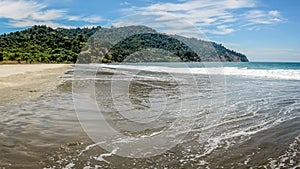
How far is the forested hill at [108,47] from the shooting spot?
13.5 m

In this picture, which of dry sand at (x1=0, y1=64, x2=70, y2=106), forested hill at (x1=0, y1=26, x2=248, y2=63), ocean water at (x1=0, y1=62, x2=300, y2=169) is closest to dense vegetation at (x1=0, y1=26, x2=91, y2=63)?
forested hill at (x1=0, y1=26, x2=248, y2=63)

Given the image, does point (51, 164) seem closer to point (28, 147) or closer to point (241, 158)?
point (28, 147)

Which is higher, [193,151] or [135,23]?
[135,23]

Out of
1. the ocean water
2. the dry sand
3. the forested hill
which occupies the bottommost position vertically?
the ocean water

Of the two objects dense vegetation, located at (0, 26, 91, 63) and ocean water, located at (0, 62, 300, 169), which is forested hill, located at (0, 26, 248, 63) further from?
ocean water, located at (0, 62, 300, 169)

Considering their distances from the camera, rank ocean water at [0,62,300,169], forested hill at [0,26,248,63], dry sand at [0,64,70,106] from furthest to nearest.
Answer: forested hill at [0,26,248,63] → dry sand at [0,64,70,106] → ocean water at [0,62,300,169]

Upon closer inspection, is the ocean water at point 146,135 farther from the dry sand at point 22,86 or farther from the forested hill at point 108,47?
the forested hill at point 108,47

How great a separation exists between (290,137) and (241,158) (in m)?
2.12

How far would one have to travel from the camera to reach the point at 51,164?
4.20 m

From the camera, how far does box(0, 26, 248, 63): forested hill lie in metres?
13.5

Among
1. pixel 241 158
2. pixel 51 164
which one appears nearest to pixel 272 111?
pixel 241 158

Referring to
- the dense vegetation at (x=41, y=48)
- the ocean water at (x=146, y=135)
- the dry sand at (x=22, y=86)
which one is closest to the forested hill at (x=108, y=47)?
the dense vegetation at (x=41, y=48)

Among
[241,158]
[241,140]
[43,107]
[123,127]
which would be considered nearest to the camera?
[241,158]

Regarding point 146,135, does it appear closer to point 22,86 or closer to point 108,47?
point 22,86
